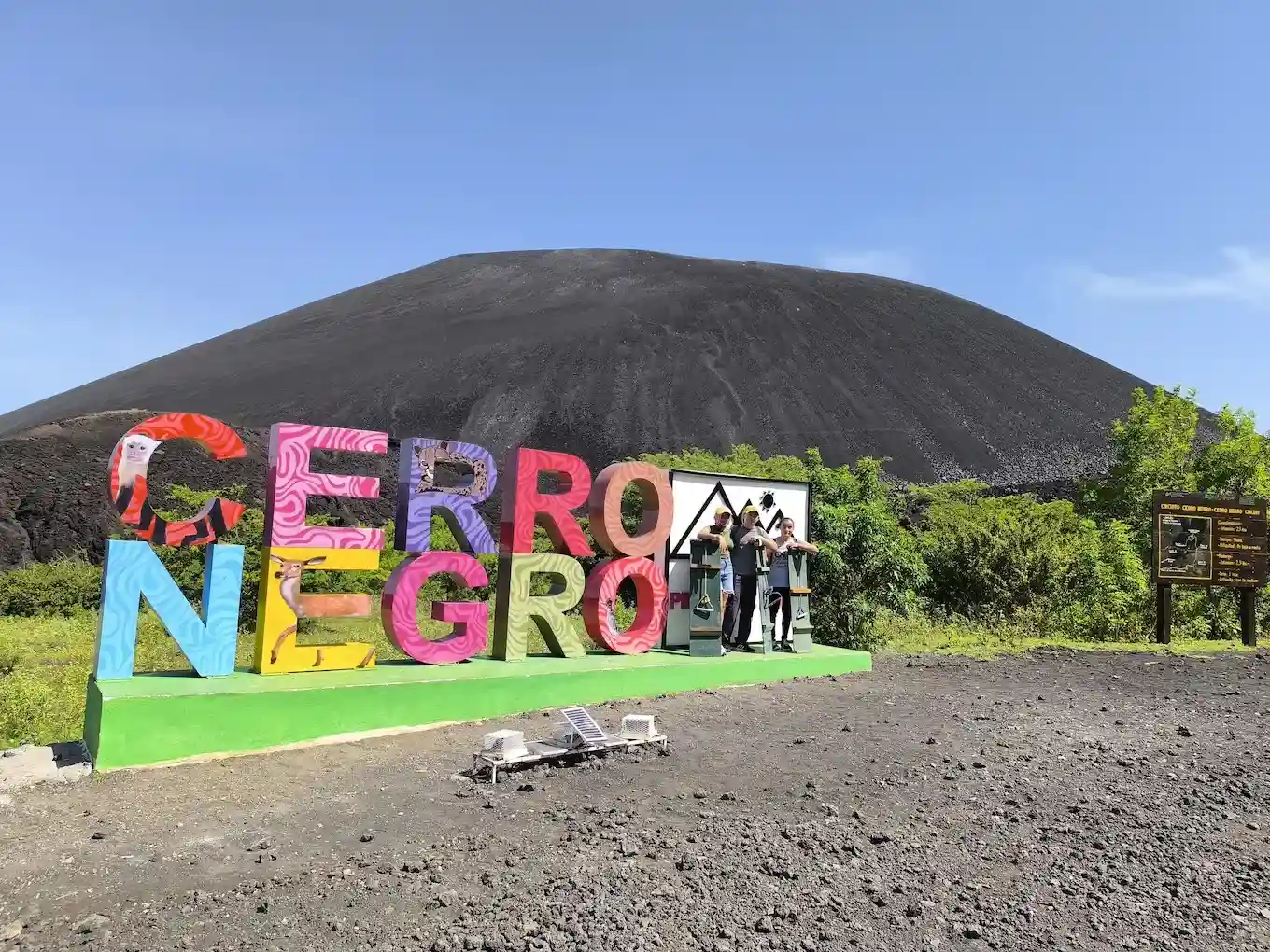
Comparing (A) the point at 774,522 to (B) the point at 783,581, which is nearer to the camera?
(B) the point at 783,581

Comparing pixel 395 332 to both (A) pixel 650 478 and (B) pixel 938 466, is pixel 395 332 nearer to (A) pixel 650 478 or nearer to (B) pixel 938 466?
(B) pixel 938 466

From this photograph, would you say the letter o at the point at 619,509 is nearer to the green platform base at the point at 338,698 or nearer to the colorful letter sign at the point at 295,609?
the green platform base at the point at 338,698

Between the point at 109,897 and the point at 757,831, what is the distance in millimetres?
3114

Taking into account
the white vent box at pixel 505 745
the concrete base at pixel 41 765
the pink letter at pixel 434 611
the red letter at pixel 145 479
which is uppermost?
the red letter at pixel 145 479

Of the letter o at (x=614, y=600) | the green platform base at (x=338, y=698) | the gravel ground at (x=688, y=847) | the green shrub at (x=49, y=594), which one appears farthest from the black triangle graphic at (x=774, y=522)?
the green shrub at (x=49, y=594)

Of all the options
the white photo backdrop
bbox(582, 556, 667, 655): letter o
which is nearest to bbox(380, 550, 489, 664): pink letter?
bbox(582, 556, 667, 655): letter o

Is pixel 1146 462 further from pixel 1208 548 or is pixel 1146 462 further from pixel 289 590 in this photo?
pixel 289 590

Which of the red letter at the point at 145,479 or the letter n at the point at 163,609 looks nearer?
the letter n at the point at 163,609

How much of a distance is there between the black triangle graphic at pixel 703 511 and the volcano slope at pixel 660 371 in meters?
35.5

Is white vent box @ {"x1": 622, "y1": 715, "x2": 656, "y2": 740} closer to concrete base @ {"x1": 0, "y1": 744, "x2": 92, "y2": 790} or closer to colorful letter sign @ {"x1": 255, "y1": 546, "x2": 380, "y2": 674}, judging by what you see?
colorful letter sign @ {"x1": 255, "y1": 546, "x2": 380, "y2": 674}

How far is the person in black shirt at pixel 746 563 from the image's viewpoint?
10695 millimetres

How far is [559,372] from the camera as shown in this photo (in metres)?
56.2


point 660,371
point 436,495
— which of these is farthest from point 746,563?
point 660,371

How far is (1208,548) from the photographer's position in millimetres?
13656
